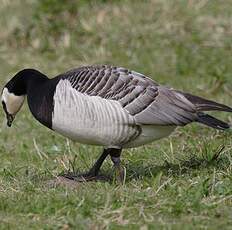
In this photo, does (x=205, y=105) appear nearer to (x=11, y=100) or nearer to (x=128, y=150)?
(x=128, y=150)

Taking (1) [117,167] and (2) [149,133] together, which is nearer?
(2) [149,133]

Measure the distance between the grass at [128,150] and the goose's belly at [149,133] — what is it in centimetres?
29

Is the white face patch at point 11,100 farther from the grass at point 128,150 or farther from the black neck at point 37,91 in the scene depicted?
the grass at point 128,150

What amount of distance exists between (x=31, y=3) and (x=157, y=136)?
680 cm

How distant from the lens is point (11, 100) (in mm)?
6559

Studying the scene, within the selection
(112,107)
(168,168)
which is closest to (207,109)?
(168,168)

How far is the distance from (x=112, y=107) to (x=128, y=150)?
5.37 feet

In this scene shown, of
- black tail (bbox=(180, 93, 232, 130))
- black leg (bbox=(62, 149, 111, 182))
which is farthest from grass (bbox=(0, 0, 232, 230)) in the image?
black tail (bbox=(180, 93, 232, 130))

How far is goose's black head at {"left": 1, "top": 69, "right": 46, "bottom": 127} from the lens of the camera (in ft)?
21.0

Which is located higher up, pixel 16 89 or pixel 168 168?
pixel 16 89

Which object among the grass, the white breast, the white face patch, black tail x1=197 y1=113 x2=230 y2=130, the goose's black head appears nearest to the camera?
the grass

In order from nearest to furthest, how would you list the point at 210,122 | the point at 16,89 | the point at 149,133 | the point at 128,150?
the point at 149,133, the point at 210,122, the point at 16,89, the point at 128,150

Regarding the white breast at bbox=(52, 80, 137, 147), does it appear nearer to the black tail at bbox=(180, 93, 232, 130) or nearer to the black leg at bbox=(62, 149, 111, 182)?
the black leg at bbox=(62, 149, 111, 182)

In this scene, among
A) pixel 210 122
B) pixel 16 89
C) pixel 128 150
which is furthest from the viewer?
pixel 128 150
